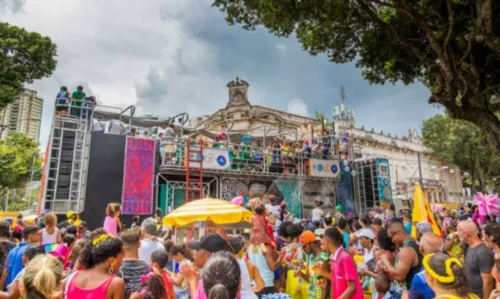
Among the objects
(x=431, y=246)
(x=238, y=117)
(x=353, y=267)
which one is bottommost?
(x=353, y=267)

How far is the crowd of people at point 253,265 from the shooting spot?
2.64 metres

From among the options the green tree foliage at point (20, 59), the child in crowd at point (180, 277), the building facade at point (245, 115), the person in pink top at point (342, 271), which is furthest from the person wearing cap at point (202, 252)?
the building facade at point (245, 115)

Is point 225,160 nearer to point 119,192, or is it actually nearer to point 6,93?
point 119,192

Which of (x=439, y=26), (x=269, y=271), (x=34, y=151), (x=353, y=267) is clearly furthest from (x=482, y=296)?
(x=34, y=151)

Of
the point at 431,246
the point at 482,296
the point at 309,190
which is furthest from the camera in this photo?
the point at 309,190

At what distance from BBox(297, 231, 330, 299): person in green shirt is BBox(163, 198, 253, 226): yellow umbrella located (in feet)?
6.82

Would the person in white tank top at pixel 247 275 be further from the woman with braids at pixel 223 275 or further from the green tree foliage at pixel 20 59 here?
the green tree foliage at pixel 20 59

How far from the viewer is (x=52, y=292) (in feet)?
8.91

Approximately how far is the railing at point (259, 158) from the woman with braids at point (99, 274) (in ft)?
35.2

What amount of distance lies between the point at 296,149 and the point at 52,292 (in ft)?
52.3

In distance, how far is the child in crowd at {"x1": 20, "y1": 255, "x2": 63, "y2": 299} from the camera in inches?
105

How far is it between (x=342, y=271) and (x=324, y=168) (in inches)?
577

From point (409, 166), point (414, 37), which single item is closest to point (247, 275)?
point (414, 37)

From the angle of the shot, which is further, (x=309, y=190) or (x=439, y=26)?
(x=309, y=190)
